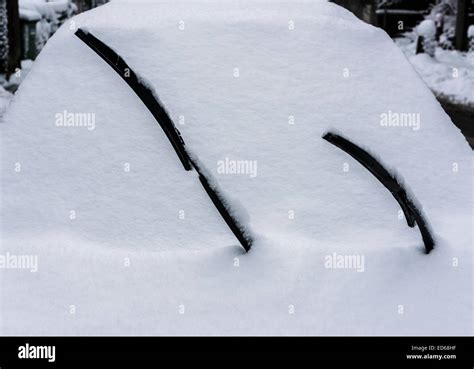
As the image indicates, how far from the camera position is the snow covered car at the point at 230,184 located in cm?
202

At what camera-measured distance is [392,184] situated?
223 centimetres

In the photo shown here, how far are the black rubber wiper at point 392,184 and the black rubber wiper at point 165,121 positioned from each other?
17.6 inches

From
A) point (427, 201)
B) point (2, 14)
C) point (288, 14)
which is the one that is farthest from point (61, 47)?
point (2, 14)

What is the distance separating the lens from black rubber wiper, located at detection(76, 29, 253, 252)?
221cm

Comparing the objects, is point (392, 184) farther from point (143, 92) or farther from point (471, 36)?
point (471, 36)

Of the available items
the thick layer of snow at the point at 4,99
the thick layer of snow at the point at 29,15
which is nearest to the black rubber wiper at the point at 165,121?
the thick layer of snow at the point at 4,99

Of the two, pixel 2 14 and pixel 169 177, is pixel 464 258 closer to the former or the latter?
pixel 169 177

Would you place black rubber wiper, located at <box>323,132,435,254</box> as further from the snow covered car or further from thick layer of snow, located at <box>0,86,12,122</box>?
thick layer of snow, located at <box>0,86,12,122</box>

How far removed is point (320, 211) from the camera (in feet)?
7.50

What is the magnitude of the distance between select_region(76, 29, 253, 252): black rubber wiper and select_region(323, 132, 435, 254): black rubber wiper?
1.47 feet

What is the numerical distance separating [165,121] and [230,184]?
320mm

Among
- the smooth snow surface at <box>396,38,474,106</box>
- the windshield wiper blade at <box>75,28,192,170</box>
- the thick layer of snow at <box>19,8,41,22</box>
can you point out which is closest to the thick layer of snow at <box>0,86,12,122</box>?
the thick layer of snow at <box>19,8,41,22</box>

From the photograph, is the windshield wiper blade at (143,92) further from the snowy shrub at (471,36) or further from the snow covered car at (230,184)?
the snowy shrub at (471,36)
